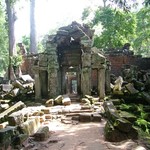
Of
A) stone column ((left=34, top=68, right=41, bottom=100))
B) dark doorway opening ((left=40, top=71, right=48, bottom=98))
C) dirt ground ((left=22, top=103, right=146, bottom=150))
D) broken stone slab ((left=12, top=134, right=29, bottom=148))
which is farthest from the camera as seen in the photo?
dark doorway opening ((left=40, top=71, right=48, bottom=98))

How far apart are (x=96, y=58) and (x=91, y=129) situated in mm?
6772

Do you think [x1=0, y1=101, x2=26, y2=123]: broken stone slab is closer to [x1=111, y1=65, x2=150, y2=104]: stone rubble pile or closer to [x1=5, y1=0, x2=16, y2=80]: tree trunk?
[x1=111, y1=65, x2=150, y2=104]: stone rubble pile

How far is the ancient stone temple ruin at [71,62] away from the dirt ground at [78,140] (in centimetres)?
540

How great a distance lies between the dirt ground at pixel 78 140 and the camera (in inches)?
264

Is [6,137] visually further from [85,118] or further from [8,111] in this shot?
[8,111]

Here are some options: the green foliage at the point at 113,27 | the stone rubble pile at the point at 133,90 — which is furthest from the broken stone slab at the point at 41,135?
the green foliage at the point at 113,27

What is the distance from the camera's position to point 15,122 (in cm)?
850

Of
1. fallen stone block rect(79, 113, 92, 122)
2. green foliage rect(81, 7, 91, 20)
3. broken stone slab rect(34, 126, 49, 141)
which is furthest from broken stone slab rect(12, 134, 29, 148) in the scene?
green foliage rect(81, 7, 91, 20)

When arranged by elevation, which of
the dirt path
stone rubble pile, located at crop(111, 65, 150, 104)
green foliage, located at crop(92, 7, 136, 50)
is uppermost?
green foliage, located at crop(92, 7, 136, 50)

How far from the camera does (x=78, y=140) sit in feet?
24.5

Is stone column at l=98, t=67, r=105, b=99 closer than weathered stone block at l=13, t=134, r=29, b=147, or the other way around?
weathered stone block at l=13, t=134, r=29, b=147

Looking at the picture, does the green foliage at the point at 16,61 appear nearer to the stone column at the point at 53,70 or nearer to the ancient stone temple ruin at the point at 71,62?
the ancient stone temple ruin at the point at 71,62

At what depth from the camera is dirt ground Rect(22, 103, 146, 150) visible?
6711 mm

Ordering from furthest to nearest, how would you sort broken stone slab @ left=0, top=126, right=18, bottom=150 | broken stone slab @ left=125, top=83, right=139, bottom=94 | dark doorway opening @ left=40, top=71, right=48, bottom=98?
dark doorway opening @ left=40, top=71, right=48, bottom=98, broken stone slab @ left=125, top=83, right=139, bottom=94, broken stone slab @ left=0, top=126, right=18, bottom=150
